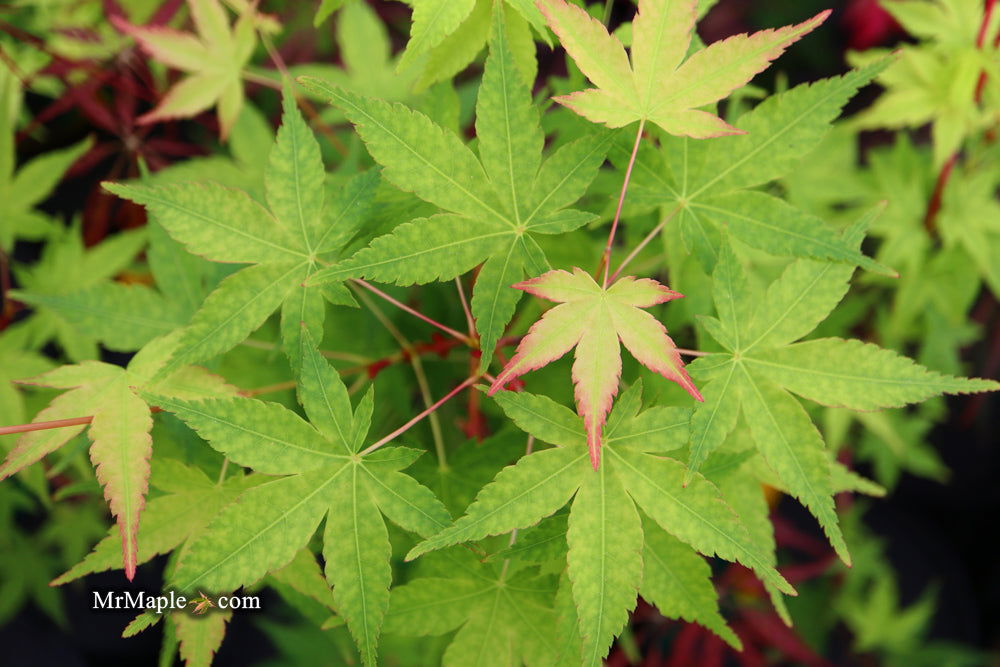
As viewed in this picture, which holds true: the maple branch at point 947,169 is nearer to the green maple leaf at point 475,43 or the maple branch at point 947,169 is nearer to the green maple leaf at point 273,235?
the green maple leaf at point 475,43

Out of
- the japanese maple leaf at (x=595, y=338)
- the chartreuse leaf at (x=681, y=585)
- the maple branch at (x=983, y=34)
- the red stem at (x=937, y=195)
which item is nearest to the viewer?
the japanese maple leaf at (x=595, y=338)

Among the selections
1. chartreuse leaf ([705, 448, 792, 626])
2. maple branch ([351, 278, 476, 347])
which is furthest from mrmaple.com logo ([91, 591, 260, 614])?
chartreuse leaf ([705, 448, 792, 626])

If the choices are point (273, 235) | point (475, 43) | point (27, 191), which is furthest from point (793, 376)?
point (27, 191)

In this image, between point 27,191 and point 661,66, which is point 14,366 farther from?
point 661,66

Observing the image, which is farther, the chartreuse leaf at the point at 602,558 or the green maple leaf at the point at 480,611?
the green maple leaf at the point at 480,611

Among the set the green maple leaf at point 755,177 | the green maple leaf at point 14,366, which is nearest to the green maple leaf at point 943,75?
the green maple leaf at point 755,177

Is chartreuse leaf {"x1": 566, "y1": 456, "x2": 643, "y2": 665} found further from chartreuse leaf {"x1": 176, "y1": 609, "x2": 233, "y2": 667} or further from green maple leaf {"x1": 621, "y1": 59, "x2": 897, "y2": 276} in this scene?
chartreuse leaf {"x1": 176, "y1": 609, "x2": 233, "y2": 667}
